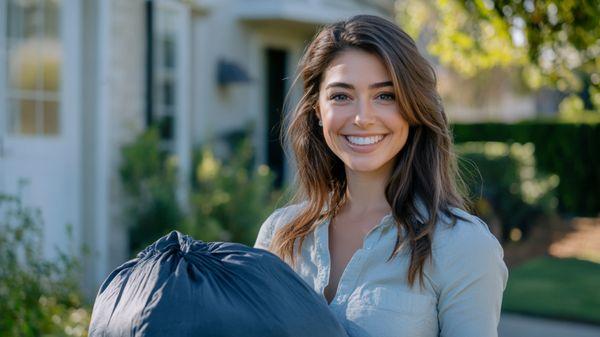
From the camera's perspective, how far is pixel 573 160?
35.7 ft

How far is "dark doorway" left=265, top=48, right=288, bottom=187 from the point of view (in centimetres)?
1016

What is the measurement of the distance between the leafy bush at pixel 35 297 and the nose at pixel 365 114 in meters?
1.95

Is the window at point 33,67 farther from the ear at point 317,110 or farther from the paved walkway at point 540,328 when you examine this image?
the ear at point 317,110

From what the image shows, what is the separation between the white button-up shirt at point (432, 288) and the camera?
1824 millimetres

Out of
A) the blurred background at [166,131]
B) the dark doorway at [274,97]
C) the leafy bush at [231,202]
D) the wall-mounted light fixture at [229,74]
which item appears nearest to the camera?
the blurred background at [166,131]

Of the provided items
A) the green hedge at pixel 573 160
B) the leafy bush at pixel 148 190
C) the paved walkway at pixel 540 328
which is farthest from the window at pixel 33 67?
the green hedge at pixel 573 160

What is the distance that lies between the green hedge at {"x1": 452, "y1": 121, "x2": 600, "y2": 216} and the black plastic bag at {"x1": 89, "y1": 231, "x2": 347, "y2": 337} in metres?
9.39

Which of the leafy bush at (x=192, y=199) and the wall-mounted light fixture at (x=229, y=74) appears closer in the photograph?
the leafy bush at (x=192, y=199)

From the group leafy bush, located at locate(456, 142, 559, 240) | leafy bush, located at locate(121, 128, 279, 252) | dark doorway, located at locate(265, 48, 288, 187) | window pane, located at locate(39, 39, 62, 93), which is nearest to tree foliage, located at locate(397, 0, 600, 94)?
leafy bush, located at locate(121, 128, 279, 252)

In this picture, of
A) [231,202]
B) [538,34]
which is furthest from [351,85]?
[231,202]

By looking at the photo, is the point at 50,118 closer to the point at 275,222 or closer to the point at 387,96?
the point at 275,222

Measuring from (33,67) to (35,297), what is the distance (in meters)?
2.53

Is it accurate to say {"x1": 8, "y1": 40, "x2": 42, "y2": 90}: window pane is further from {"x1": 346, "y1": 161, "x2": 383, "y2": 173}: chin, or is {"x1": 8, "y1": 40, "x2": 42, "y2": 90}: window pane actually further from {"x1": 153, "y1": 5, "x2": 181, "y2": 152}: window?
{"x1": 346, "y1": 161, "x2": 383, "y2": 173}: chin

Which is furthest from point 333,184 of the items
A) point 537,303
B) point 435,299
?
point 537,303
